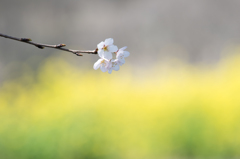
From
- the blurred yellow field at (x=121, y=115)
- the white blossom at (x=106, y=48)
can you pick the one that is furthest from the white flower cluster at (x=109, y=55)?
the blurred yellow field at (x=121, y=115)

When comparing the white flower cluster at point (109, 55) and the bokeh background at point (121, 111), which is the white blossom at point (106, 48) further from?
the bokeh background at point (121, 111)

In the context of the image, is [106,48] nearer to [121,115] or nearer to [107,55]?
[107,55]

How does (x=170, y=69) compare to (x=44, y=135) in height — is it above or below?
above

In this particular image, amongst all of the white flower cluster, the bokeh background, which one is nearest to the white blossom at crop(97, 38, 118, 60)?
the white flower cluster

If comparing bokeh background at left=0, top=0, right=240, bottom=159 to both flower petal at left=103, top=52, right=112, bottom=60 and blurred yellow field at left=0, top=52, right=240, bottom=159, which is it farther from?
flower petal at left=103, top=52, right=112, bottom=60

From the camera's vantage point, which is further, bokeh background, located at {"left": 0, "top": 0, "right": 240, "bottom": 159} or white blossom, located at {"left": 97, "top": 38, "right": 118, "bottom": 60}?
bokeh background, located at {"left": 0, "top": 0, "right": 240, "bottom": 159}

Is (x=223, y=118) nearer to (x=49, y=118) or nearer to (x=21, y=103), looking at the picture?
(x=49, y=118)

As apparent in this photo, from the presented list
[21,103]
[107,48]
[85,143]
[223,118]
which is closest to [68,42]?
[21,103]
